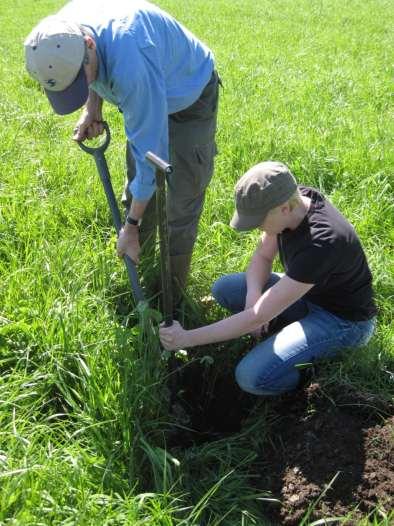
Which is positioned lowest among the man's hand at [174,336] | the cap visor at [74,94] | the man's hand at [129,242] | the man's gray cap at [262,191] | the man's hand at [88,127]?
the man's hand at [174,336]

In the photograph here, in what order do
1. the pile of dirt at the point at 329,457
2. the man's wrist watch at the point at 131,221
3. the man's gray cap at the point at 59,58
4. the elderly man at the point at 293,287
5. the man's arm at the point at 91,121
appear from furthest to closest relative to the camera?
the man's arm at the point at 91,121 < the man's wrist watch at the point at 131,221 < the elderly man at the point at 293,287 < the pile of dirt at the point at 329,457 < the man's gray cap at the point at 59,58

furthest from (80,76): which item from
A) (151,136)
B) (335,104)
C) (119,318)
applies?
(335,104)

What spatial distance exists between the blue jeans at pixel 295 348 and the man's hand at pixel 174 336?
0.39 meters

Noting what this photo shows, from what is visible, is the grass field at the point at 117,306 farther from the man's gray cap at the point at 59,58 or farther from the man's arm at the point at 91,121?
the man's gray cap at the point at 59,58

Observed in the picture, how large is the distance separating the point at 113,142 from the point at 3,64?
149 inches

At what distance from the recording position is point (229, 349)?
8.91ft

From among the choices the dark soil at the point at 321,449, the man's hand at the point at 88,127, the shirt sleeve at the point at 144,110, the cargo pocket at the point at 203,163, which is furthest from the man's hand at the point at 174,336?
the man's hand at the point at 88,127

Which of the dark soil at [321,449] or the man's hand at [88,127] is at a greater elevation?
the man's hand at [88,127]

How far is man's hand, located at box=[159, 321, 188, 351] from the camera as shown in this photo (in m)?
2.13

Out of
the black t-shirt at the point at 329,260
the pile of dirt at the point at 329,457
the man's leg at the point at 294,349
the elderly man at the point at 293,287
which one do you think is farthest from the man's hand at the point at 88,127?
the pile of dirt at the point at 329,457

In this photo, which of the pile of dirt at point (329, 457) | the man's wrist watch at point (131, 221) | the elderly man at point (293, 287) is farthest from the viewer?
the man's wrist watch at point (131, 221)

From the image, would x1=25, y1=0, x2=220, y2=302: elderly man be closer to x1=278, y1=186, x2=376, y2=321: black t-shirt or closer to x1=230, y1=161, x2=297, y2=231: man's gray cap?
x1=230, y1=161, x2=297, y2=231: man's gray cap

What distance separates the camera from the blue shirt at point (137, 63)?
6.50 feet

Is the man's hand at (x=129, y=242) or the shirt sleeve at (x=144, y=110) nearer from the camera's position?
the shirt sleeve at (x=144, y=110)
